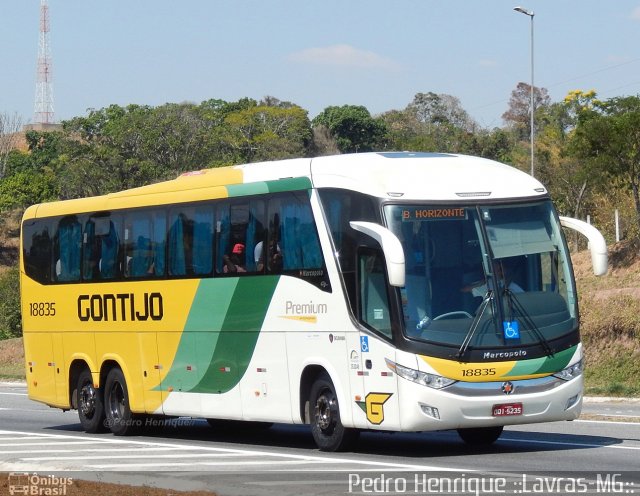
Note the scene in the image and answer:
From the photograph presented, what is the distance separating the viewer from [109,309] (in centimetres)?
2108

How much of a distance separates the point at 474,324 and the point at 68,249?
9.65 meters

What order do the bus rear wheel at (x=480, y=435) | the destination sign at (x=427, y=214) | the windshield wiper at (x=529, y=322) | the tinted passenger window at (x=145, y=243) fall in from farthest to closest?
the tinted passenger window at (x=145, y=243) < the bus rear wheel at (x=480, y=435) < the destination sign at (x=427, y=214) < the windshield wiper at (x=529, y=322)

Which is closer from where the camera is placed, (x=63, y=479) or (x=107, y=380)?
(x=63, y=479)

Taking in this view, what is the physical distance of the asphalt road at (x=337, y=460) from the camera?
12.4 metres

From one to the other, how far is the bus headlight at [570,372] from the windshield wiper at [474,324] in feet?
3.95

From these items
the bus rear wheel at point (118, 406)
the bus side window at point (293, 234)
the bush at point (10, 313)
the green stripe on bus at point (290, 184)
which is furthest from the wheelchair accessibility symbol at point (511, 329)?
the bush at point (10, 313)

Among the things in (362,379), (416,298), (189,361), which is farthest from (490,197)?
(189,361)

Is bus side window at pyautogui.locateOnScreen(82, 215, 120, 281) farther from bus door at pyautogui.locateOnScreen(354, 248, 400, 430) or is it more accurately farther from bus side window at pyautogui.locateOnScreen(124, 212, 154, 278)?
bus door at pyautogui.locateOnScreen(354, 248, 400, 430)

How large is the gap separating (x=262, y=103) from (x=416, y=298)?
382 feet

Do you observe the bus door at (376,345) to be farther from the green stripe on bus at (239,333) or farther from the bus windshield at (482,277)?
the green stripe on bus at (239,333)

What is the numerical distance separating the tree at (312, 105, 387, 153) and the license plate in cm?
10552

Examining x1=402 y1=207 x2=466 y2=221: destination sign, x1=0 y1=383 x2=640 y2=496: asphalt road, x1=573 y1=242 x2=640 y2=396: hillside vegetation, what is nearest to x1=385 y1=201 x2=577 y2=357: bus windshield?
x1=402 y1=207 x2=466 y2=221: destination sign

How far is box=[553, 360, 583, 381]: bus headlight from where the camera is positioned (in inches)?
604

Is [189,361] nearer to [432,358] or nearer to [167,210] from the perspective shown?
[167,210]
